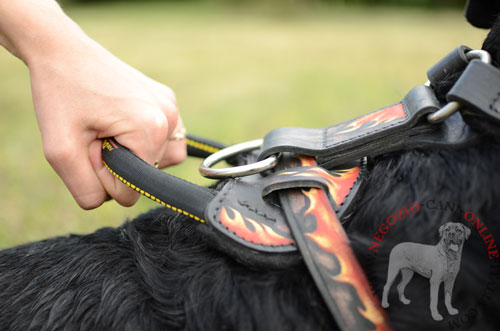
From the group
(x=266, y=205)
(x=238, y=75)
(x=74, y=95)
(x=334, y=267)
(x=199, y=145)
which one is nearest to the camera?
(x=334, y=267)

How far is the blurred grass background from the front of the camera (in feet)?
9.29

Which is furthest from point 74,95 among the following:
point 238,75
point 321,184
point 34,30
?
point 238,75

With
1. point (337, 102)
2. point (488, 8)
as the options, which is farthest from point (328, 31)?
point (488, 8)

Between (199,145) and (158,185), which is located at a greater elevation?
(158,185)

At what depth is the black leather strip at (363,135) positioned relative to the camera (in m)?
0.83

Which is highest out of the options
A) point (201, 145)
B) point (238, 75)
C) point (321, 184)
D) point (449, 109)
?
point (449, 109)

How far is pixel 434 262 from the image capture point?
0.73 m

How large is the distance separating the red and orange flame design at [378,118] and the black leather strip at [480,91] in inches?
4.5

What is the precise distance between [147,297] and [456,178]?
22.6 inches

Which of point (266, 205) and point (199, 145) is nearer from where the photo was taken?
point (266, 205)

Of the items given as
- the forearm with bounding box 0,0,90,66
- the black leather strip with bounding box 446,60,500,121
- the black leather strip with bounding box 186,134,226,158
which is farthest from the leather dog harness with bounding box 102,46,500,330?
the black leather strip with bounding box 186,134,226,158

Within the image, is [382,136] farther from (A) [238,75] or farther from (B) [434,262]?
(A) [238,75]

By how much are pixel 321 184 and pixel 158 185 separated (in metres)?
0.30

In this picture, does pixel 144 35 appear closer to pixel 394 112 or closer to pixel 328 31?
pixel 328 31
